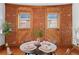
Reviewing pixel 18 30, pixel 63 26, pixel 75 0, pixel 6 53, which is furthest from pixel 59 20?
pixel 6 53

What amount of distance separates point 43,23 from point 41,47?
0.21 metres

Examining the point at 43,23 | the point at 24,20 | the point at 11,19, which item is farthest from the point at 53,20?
the point at 11,19

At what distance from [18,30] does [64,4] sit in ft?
1.50

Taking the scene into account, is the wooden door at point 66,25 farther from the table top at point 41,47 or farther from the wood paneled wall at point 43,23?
the table top at point 41,47

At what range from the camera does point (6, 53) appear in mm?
1230

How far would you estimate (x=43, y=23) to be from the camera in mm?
1241

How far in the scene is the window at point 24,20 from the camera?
124 cm

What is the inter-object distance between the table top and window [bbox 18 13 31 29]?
0.15 m

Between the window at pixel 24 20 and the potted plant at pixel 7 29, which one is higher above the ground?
the window at pixel 24 20

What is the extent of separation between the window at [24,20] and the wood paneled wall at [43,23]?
0.09 ft

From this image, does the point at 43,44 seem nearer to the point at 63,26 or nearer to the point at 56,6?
the point at 63,26

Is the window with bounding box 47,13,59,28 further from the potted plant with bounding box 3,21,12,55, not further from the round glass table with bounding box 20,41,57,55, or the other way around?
the potted plant with bounding box 3,21,12,55

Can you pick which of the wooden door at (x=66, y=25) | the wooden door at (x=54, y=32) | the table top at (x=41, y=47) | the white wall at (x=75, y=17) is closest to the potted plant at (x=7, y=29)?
the table top at (x=41, y=47)

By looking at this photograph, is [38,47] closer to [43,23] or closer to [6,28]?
[43,23]
